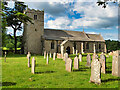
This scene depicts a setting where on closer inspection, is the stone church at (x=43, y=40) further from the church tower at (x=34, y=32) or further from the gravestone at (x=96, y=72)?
the gravestone at (x=96, y=72)

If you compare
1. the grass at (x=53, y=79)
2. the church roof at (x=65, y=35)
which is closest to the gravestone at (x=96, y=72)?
the grass at (x=53, y=79)

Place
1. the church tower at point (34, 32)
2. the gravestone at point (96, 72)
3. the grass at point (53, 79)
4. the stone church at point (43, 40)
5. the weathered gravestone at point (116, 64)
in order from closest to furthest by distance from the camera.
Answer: the grass at point (53, 79) < the gravestone at point (96, 72) < the weathered gravestone at point (116, 64) < the stone church at point (43, 40) < the church tower at point (34, 32)

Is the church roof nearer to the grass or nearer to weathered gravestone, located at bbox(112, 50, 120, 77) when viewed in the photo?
the grass

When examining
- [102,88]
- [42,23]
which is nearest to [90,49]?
[42,23]

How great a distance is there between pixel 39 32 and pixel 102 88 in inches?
1057

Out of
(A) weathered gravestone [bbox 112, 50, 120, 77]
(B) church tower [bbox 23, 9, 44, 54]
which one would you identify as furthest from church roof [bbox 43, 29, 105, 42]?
(A) weathered gravestone [bbox 112, 50, 120, 77]

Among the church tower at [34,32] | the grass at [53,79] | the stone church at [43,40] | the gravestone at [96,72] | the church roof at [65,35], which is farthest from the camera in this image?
the church roof at [65,35]

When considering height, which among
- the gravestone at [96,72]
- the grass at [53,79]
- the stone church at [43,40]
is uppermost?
the stone church at [43,40]

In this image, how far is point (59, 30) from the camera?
111 ft

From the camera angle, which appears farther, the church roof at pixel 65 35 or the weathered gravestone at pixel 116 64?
the church roof at pixel 65 35

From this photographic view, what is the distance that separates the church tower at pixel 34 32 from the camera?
29.0 metres

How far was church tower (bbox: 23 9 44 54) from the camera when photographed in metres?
29.0

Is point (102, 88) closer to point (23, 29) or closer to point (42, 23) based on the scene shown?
point (42, 23)

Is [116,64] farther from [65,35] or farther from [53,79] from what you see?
[65,35]
